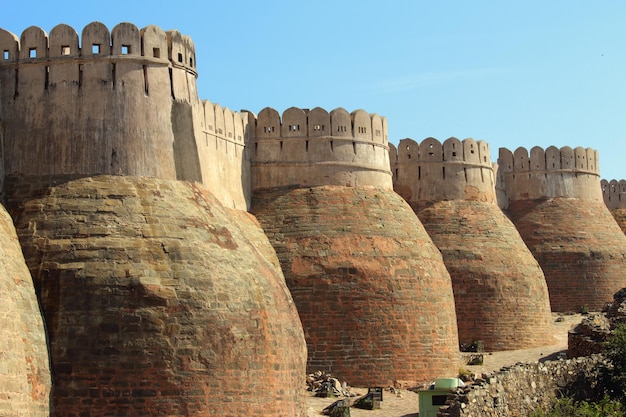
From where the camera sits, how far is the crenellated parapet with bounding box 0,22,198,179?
1983 cm

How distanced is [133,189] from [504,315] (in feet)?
50.4

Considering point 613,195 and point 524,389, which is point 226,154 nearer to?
point 524,389

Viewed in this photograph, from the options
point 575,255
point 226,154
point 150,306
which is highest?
point 226,154

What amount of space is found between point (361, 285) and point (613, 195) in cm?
2264

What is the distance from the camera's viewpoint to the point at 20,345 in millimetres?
16766

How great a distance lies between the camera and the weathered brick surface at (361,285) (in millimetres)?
25000

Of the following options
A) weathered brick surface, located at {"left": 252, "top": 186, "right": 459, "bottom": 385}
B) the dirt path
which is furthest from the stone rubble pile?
weathered brick surface, located at {"left": 252, "top": 186, "right": 459, "bottom": 385}

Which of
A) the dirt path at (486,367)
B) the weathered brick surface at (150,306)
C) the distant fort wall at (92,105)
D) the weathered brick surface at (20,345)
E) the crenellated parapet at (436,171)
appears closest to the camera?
the weathered brick surface at (20,345)

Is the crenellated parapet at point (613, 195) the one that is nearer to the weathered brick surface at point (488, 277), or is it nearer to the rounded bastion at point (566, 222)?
the rounded bastion at point (566, 222)

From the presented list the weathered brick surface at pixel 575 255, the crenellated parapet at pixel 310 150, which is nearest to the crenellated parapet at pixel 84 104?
the crenellated parapet at pixel 310 150

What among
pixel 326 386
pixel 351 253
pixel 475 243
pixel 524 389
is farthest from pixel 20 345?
pixel 475 243

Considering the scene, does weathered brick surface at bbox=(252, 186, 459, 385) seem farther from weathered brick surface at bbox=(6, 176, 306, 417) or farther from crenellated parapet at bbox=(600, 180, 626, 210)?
crenellated parapet at bbox=(600, 180, 626, 210)

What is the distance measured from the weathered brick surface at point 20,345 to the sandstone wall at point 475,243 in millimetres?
16165

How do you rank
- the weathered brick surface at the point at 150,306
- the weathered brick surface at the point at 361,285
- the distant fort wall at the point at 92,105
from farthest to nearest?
1. the weathered brick surface at the point at 361,285
2. the distant fort wall at the point at 92,105
3. the weathered brick surface at the point at 150,306
